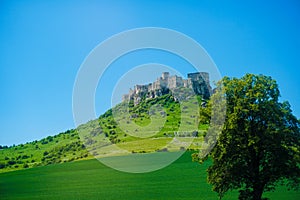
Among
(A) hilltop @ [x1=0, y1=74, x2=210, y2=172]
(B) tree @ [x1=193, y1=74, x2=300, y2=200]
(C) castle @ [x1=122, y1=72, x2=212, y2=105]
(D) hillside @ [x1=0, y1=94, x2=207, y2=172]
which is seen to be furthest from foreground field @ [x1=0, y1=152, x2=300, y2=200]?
(C) castle @ [x1=122, y1=72, x2=212, y2=105]

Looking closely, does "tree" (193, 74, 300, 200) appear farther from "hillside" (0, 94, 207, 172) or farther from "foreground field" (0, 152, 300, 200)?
"hillside" (0, 94, 207, 172)

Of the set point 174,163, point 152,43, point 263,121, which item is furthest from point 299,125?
point 174,163

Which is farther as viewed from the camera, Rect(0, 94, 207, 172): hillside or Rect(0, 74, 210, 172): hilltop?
Rect(0, 94, 207, 172): hillside

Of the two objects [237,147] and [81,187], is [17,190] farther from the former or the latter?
[237,147]

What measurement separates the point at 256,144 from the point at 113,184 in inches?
1209

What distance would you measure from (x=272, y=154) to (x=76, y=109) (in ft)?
46.1

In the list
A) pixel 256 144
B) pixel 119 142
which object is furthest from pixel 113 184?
pixel 256 144

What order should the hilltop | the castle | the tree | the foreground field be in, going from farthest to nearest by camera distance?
the hilltop
the foreground field
the castle
the tree

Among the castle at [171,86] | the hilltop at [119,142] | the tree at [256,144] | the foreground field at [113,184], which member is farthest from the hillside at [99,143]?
the tree at [256,144]

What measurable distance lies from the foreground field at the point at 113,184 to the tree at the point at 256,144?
36.8 feet

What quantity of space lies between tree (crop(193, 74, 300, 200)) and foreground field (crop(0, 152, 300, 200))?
36.8 ft

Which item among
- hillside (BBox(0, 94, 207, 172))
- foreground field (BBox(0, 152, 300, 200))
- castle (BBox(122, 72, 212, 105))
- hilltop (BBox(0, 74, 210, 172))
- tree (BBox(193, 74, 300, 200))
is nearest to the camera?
tree (BBox(193, 74, 300, 200))

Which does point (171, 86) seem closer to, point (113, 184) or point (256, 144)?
point (113, 184)

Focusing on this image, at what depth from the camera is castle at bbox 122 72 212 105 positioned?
31.9 m
